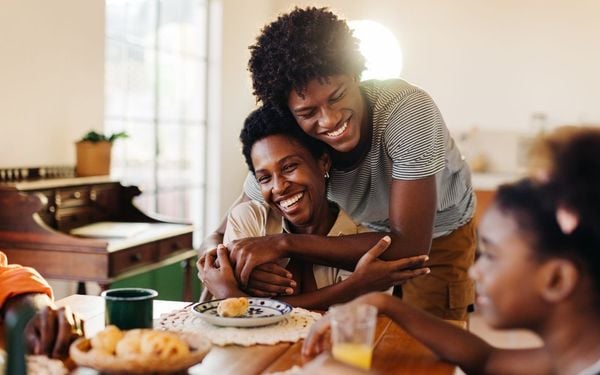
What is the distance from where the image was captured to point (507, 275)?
3.64 ft

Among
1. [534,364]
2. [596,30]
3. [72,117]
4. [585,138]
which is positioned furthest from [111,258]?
[596,30]

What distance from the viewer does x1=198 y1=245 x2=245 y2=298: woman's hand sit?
69.0 inches

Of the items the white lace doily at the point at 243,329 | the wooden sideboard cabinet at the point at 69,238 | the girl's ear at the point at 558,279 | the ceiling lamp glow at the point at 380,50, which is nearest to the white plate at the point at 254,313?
the white lace doily at the point at 243,329

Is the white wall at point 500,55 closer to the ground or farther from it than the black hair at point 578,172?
farther from it

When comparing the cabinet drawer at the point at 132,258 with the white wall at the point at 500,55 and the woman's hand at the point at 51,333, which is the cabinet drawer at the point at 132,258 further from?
the white wall at the point at 500,55

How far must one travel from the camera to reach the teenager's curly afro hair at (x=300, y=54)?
1849mm

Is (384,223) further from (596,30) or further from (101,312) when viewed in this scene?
(596,30)

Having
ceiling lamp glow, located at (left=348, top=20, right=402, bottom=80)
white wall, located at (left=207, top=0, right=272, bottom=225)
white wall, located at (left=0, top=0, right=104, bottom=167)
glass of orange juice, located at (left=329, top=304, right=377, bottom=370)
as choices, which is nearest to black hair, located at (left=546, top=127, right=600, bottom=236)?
glass of orange juice, located at (left=329, top=304, right=377, bottom=370)

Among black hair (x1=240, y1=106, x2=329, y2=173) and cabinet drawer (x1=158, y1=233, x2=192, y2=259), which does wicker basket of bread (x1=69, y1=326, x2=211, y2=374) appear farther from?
cabinet drawer (x1=158, y1=233, x2=192, y2=259)

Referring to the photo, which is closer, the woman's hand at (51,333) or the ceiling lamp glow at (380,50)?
the woman's hand at (51,333)

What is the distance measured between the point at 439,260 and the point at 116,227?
1.40 m

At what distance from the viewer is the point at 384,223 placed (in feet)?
7.21

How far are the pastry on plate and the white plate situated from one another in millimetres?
12

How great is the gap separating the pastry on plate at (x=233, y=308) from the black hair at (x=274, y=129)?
519 millimetres
